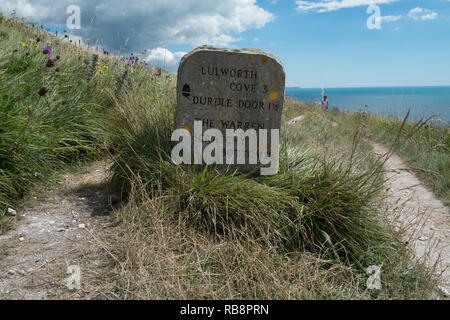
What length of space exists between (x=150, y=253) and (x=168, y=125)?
1.83m

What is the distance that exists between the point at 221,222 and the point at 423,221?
10.3 feet

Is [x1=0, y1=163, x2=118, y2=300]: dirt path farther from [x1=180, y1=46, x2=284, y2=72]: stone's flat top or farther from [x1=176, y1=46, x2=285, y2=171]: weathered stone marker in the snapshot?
[x1=180, y1=46, x2=284, y2=72]: stone's flat top

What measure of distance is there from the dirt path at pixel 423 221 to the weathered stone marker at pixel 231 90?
4.44ft

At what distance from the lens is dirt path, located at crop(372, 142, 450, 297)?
3.45 meters

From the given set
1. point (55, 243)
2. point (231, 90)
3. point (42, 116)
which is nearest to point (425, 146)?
point (231, 90)

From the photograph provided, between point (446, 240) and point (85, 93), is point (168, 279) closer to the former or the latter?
point (446, 240)

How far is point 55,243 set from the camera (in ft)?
10.7

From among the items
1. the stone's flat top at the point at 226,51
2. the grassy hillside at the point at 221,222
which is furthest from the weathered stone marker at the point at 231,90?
the grassy hillside at the point at 221,222

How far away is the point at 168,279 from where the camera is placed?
2.66 m

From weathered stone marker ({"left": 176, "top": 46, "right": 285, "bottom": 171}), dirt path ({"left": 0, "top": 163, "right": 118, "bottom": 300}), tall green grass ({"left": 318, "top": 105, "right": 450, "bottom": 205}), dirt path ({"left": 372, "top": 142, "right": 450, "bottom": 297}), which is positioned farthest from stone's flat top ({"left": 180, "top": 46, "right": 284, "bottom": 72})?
dirt path ({"left": 0, "top": 163, "right": 118, "bottom": 300})

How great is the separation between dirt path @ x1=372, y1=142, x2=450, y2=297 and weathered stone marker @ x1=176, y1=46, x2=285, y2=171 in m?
1.35

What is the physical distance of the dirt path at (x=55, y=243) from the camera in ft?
8.77

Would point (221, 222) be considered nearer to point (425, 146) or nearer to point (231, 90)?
point (231, 90)
